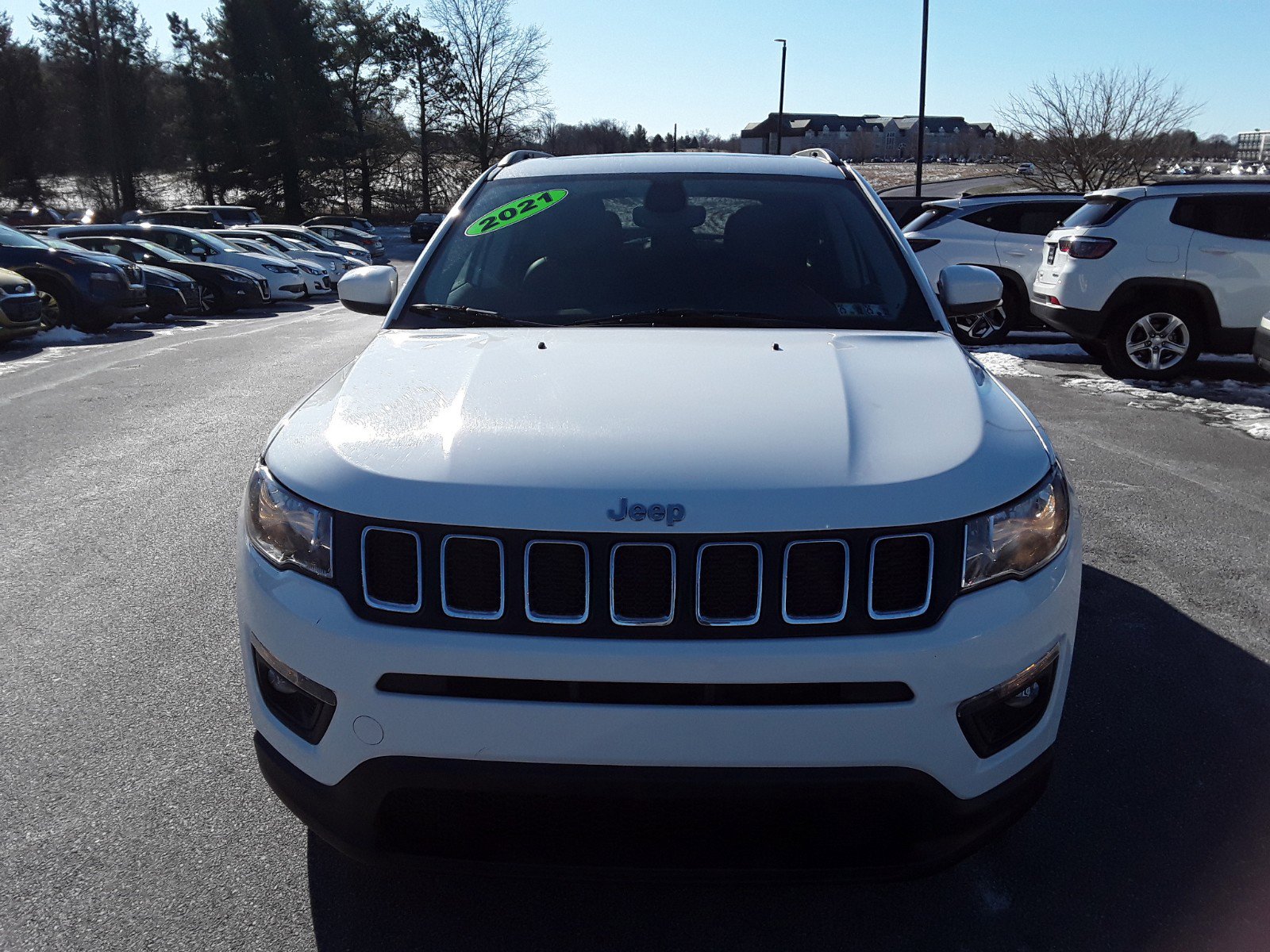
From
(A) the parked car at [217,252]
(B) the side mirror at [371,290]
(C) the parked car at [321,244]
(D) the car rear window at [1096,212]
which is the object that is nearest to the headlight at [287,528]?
(B) the side mirror at [371,290]

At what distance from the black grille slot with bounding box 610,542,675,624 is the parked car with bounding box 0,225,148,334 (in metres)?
15.1

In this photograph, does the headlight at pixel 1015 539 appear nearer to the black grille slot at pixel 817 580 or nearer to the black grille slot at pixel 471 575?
the black grille slot at pixel 817 580

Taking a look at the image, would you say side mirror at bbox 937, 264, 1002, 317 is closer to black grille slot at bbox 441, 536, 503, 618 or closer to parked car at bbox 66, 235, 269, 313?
black grille slot at bbox 441, 536, 503, 618

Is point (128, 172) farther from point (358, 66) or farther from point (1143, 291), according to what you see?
point (1143, 291)

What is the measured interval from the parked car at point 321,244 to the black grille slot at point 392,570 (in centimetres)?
2631

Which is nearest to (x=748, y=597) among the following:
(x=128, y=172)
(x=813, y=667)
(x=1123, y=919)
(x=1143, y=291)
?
(x=813, y=667)

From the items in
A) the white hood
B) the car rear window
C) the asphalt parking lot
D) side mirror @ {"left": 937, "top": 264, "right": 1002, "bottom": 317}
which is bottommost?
the asphalt parking lot

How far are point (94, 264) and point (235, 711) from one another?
45.7 ft

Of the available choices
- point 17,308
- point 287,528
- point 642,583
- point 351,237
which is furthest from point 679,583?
point 351,237

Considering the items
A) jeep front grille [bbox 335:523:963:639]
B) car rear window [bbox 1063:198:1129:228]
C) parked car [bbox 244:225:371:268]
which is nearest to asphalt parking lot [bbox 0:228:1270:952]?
jeep front grille [bbox 335:523:963:639]

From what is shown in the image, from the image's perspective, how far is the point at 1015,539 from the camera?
2127 millimetres

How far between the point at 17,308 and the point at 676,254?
1208 centimetres

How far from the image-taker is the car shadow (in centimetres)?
228

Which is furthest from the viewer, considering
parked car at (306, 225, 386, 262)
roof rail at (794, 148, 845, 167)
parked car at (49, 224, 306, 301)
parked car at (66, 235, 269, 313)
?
parked car at (306, 225, 386, 262)
